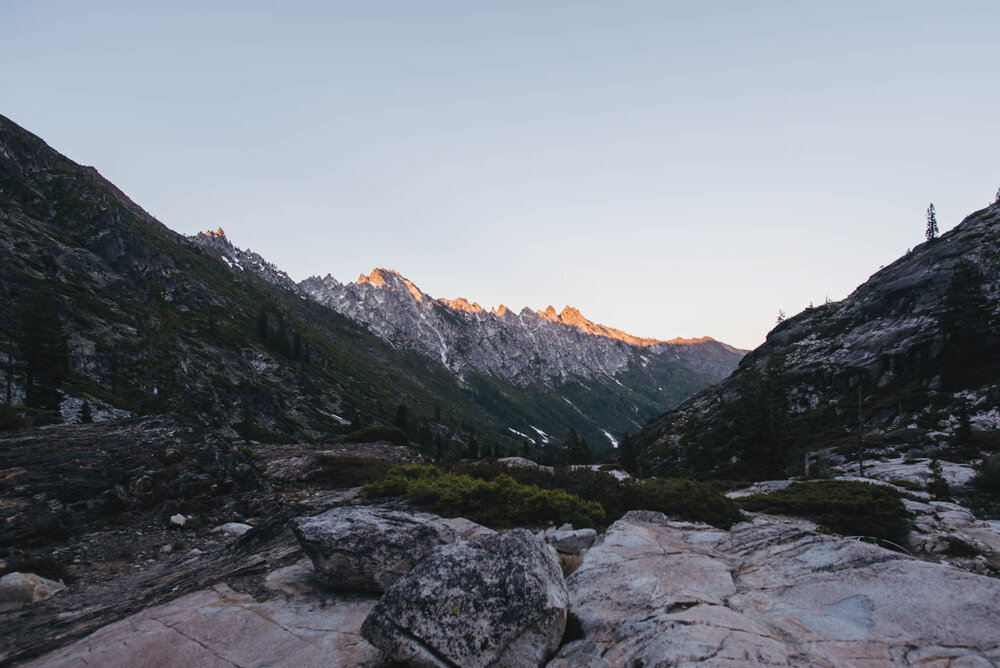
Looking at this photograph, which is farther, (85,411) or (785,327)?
(785,327)

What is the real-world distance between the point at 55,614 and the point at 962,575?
17.6 m

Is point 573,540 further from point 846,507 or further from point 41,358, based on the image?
point 41,358

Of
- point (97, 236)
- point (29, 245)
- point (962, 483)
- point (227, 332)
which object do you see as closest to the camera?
point (962, 483)

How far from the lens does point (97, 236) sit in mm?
136500

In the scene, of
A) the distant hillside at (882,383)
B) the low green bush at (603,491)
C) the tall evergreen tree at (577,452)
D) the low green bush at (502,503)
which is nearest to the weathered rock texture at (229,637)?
the low green bush at (502,503)

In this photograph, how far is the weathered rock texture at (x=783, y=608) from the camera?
19.7 feet

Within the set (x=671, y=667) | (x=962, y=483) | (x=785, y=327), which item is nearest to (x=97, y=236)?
(x=671, y=667)

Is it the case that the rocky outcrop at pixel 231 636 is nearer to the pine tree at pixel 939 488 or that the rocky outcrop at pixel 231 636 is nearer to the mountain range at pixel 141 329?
the pine tree at pixel 939 488

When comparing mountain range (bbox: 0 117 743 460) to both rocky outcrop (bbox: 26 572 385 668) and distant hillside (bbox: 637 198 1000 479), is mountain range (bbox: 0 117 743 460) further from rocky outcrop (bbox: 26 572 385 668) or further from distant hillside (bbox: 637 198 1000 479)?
distant hillside (bbox: 637 198 1000 479)

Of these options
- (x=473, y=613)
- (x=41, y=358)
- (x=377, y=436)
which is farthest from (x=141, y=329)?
(x=473, y=613)

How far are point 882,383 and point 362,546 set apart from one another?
3991 inches

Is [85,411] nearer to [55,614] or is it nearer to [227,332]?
[55,614]

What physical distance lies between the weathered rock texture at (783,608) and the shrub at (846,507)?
5.19m

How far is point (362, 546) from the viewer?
9.80 meters
